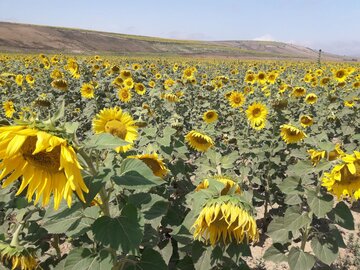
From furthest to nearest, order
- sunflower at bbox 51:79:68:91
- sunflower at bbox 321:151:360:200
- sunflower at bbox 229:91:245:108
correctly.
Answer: sunflower at bbox 51:79:68:91
sunflower at bbox 229:91:245:108
sunflower at bbox 321:151:360:200

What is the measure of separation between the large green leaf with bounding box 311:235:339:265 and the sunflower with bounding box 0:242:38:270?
2097 mm

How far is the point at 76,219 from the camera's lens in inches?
73.2

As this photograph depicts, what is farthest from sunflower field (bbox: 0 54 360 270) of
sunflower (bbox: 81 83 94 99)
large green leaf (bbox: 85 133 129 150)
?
sunflower (bbox: 81 83 94 99)

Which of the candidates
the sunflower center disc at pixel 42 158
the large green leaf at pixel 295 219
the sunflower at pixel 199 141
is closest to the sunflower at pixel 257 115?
the sunflower at pixel 199 141

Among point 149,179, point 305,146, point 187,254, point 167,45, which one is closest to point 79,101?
point 305,146

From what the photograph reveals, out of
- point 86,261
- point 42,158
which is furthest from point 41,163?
point 86,261

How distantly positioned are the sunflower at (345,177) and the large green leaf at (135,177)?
1408 millimetres

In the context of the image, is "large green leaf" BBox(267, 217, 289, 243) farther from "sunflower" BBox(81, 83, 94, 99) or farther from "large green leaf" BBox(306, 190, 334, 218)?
"sunflower" BBox(81, 83, 94, 99)

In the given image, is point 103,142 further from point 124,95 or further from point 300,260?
point 124,95

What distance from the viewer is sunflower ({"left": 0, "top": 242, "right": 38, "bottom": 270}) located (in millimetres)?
1917

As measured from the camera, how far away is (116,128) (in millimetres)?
3166

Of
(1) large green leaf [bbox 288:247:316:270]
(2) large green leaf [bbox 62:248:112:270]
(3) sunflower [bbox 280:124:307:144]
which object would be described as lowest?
(1) large green leaf [bbox 288:247:316:270]

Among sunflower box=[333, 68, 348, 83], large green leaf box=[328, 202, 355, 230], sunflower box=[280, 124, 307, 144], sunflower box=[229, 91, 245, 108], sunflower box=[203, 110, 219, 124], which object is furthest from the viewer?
sunflower box=[333, 68, 348, 83]

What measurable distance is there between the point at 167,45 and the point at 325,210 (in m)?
80.3
